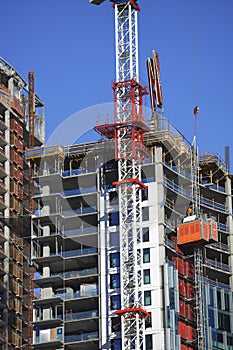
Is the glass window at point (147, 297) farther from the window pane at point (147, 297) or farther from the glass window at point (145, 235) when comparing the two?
the glass window at point (145, 235)

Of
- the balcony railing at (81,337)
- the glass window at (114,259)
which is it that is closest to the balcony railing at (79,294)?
the glass window at (114,259)

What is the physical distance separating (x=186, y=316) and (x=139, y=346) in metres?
15.8

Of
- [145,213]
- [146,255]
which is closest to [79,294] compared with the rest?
[146,255]

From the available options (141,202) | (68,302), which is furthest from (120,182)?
(68,302)

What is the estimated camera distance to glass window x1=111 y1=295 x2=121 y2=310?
193 m

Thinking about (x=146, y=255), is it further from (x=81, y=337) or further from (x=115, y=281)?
(x=81, y=337)

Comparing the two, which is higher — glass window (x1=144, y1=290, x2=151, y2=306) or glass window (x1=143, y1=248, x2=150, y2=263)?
glass window (x1=143, y1=248, x2=150, y2=263)

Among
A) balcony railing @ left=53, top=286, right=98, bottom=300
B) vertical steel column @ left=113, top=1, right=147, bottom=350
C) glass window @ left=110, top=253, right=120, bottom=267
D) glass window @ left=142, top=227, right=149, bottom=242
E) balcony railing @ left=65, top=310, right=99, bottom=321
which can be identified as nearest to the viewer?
vertical steel column @ left=113, top=1, right=147, bottom=350

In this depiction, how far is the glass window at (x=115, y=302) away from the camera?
19338 cm

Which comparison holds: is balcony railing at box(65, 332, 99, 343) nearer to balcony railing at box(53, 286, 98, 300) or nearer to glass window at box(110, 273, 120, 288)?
balcony railing at box(53, 286, 98, 300)

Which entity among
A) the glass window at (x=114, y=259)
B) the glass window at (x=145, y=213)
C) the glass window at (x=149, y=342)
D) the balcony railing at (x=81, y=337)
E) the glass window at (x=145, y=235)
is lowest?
the glass window at (x=149, y=342)

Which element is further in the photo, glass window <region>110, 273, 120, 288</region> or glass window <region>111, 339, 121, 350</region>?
glass window <region>110, 273, 120, 288</region>

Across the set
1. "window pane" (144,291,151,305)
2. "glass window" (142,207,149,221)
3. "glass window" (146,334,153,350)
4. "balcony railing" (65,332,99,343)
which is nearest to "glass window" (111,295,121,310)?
"window pane" (144,291,151,305)

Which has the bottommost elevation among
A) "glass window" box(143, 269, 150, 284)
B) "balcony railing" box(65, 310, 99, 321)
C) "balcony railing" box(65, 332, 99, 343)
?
"balcony railing" box(65, 332, 99, 343)
